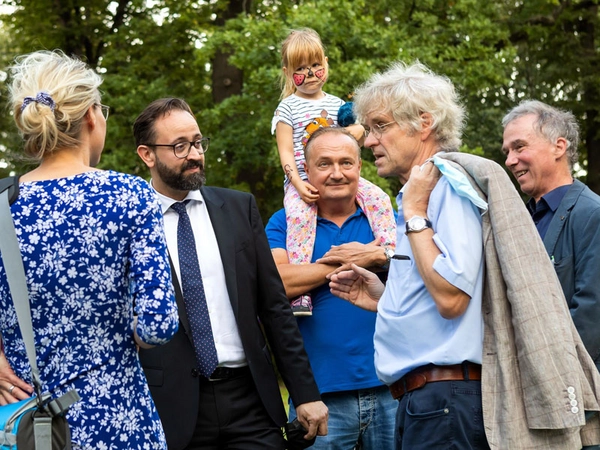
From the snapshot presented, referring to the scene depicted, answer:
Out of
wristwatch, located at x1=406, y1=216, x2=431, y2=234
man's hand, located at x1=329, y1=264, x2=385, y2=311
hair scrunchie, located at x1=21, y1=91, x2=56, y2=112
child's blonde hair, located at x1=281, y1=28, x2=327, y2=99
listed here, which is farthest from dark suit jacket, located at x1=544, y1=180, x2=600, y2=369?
hair scrunchie, located at x1=21, y1=91, x2=56, y2=112

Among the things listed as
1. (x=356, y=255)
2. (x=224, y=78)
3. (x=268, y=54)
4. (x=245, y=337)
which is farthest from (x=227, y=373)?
(x=224, y=78)

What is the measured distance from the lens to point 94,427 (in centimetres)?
274

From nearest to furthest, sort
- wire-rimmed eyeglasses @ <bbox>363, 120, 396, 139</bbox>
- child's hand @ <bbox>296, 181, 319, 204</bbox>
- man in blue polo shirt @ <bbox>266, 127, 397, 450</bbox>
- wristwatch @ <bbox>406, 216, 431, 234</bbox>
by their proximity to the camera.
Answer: wristwatch @ <bbox>406, 216, 431, 234</bbox>
wire-rimmed eyeglasses @ <bbox>363, 120, 396, 139</bbox>
man in blue polo shirt @ <bbox>266, 127, 397, 450</bbox>
child's hand @ <bbox>296, 181, 319, 204</bbox>

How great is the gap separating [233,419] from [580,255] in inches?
68.1

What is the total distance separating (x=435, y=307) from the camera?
309 centimetres

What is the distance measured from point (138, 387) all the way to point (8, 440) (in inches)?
17.3

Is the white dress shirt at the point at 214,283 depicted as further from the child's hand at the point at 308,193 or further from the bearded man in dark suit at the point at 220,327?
the child's hand at the point at 308,193

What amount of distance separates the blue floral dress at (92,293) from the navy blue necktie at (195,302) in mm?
815

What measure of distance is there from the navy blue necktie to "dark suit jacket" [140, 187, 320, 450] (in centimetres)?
4

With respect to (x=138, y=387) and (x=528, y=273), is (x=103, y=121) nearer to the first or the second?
(x=138, y=387)

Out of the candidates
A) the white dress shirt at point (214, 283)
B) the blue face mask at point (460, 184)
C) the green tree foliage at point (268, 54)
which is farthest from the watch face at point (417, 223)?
the green tree foliage at point (268, 54)

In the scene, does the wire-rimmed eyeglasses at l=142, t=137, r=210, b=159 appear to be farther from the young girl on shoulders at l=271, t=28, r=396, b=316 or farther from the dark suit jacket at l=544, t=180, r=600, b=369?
the dark suit jacket at l=544, t=180, r=600, b=369

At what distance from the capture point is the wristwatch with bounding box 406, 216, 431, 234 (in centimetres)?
310

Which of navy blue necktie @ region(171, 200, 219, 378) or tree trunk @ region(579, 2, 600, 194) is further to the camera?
tree trunk @ region(579, 2, 600, 194)
